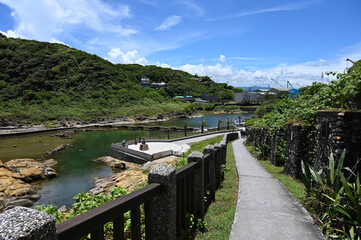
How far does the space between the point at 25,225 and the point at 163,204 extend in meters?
1.95

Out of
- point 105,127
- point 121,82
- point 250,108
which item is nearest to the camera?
point 105,127

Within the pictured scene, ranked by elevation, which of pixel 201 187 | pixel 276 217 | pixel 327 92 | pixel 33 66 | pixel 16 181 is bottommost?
pixel 16 181

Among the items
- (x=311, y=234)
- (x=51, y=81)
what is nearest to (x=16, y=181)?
(x=311, y=234)

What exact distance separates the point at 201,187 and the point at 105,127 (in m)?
58.7

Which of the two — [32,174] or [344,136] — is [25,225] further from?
[32,174]

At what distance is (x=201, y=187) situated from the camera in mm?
4867

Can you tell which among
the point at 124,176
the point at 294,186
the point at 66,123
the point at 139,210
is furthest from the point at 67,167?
the point at 66,123

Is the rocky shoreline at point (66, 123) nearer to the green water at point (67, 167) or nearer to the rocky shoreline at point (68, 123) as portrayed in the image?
the rocky shoreline at point (68, 123)

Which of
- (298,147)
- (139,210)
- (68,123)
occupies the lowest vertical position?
(68,123)

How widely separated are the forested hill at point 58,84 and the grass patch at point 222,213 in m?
66.0

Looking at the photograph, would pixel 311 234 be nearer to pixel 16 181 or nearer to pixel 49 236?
pixel 49 236

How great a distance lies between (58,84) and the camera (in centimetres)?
8794

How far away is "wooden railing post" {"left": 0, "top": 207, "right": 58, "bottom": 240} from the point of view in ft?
4.25

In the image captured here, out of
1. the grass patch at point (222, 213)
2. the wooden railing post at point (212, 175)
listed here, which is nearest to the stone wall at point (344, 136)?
the grass patch at point (222, 213)
